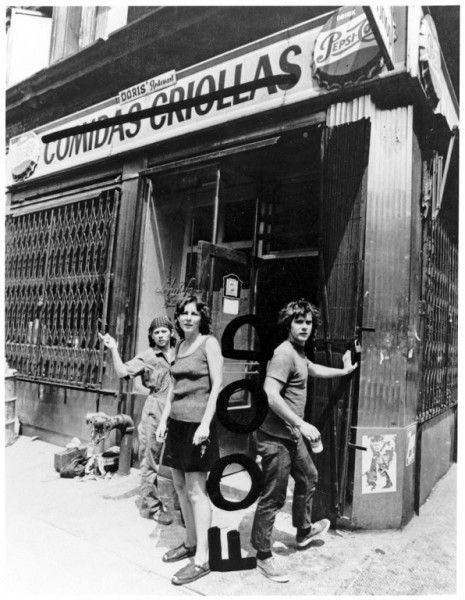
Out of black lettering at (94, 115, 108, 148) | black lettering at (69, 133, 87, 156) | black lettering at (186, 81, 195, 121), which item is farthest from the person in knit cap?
black lettering at (69, 133, 87, 156)

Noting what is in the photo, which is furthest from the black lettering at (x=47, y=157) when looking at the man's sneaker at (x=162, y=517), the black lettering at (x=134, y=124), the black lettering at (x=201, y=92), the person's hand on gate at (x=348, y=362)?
the person's hand on gate at (x=348, y=362)

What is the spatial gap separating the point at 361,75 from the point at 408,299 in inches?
83.9

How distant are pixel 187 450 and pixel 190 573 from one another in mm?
801

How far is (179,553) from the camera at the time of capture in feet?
10.6

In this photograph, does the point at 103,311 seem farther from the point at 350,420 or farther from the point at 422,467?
the point at 422,467

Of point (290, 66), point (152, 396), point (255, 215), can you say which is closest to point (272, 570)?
point (152, 396)

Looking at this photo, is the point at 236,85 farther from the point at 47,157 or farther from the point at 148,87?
the point at 47,157

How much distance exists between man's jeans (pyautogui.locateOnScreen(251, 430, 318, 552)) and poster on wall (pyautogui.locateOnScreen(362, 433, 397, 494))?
70 cm

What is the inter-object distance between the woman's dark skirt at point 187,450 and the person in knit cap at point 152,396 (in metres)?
0.74

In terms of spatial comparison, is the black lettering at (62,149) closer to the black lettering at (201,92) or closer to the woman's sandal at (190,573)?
the black lettering at (201,92)

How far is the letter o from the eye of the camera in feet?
10.5

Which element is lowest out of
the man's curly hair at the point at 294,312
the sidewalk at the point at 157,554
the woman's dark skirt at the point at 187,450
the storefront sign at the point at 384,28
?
the sidewalk at the point at 157,554

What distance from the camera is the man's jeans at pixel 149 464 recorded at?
13.2 ft

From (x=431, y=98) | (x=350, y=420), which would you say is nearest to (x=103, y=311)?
(x=350, y=420)
